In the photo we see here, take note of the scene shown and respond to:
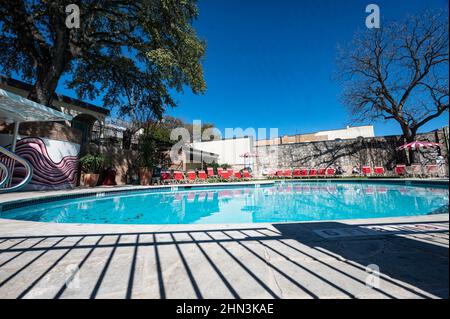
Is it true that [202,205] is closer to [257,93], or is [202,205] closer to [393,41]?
[393,41]

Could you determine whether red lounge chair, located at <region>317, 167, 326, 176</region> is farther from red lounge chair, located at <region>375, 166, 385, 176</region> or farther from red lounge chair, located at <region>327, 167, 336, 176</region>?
red lounge chair, located at <region>375, 166, 385, 176</region>

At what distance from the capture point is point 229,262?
185cm

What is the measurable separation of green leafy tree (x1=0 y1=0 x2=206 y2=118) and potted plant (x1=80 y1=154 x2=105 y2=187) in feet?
9.63

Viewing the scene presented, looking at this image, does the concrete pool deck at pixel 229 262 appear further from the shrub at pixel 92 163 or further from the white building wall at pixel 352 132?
the white building wall at pixel 352 132

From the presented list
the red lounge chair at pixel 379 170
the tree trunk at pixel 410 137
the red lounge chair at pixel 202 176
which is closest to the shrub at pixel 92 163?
the red lounge chair at pixel 202 176

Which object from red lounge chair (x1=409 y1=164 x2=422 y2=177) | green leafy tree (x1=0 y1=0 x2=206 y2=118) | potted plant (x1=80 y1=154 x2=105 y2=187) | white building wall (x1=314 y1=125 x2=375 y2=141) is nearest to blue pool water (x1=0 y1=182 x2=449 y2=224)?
potted plant (x1=80 y1=154 x2=105 y2=187)

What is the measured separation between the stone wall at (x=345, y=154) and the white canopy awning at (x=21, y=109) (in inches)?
656

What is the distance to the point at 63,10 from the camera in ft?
28.1

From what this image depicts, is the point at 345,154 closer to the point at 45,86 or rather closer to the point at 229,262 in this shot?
the point at 229,262

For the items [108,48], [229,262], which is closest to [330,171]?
[229,262]

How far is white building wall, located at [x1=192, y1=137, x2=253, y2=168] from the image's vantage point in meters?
24.5

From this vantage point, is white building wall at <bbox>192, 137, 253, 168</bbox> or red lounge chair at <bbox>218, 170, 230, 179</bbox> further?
white building wall at <bbox>192, 137, 253, 168</bbox>

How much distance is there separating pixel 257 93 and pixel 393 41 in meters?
14.9

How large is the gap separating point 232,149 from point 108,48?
16.7 m
